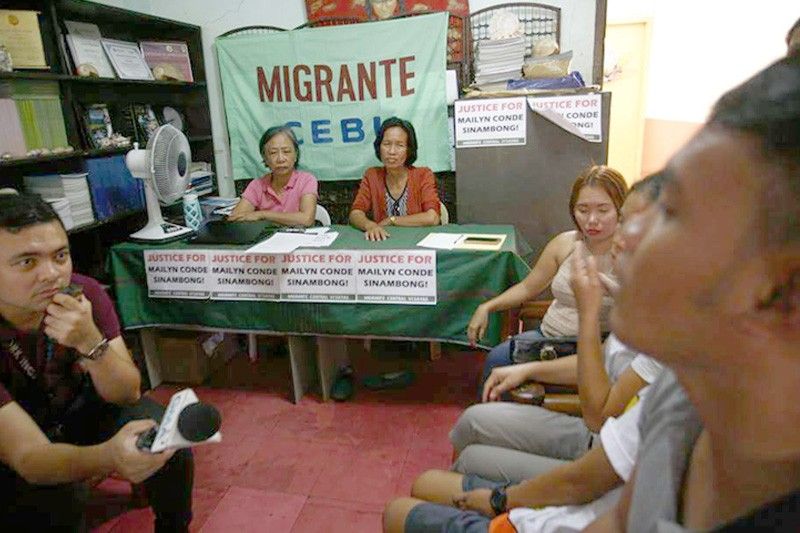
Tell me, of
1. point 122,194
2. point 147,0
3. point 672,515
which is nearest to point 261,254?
point 122,194

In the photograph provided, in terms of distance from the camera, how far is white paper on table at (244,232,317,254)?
2252mm

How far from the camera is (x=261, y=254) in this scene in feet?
7.47

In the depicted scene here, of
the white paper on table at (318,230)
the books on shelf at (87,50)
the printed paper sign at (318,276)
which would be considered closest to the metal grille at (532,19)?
the white paper on table at (318,230)

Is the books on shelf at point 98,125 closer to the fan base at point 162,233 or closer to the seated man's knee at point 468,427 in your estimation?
the fan base at point 162,233

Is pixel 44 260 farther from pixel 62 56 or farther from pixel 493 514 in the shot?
pixel 62 56

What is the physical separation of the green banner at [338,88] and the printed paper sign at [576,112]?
69 cm

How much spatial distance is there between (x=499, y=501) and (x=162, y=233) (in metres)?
2.06

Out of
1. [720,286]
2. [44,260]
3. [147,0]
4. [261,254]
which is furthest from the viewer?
[147,0]

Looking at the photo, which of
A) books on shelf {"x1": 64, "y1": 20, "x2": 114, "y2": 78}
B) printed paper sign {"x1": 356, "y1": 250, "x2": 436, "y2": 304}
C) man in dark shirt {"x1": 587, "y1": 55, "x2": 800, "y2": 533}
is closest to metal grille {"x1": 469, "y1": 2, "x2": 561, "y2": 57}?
printed paper sign {"x1": 356, "y1": 250, "x2": 436, "y2": 304}

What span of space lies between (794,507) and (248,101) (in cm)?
366

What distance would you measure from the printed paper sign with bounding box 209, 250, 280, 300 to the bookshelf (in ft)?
2.79

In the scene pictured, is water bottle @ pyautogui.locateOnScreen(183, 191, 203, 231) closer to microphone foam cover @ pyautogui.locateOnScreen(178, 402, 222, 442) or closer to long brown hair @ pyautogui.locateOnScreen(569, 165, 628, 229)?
microphone foam cover @ pyautogui.locateOnScreen(178, 402, 222, 442)

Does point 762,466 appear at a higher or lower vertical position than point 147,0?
lower

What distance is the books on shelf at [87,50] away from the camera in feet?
8.90
